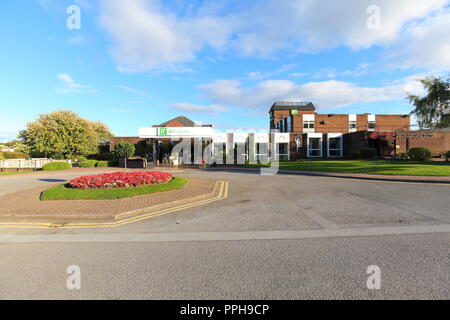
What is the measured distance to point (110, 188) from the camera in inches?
354

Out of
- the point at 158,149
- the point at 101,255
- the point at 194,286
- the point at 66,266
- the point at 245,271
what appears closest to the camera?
the point at 194,286

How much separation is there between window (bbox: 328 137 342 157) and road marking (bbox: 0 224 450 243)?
32.8 metres

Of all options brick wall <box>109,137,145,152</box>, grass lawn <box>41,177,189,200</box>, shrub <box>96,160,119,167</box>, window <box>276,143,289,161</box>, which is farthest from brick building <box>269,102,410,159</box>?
grass lawn <box>41,177,189,200</box>

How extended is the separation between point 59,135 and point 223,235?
1203 inches

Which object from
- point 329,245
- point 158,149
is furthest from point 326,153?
point 329,245

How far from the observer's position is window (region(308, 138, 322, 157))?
34.7 meters

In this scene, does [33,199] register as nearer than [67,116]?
Yes

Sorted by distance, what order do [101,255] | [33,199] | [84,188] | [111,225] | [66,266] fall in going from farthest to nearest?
[84,188], [33,199], [111,225], [101,255], [66,266]

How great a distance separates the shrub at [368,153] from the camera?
27234mm

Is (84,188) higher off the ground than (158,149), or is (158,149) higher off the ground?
(158,149)

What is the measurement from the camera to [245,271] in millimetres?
3260

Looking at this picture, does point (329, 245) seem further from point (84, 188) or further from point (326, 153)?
point (326, 153)

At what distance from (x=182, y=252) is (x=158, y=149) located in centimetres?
3145

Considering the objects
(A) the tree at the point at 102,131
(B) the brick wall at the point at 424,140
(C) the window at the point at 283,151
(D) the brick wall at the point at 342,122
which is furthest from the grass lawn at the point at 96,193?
(A) the tree at the point at 102,131
